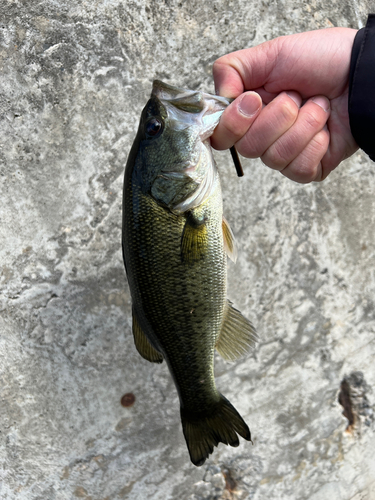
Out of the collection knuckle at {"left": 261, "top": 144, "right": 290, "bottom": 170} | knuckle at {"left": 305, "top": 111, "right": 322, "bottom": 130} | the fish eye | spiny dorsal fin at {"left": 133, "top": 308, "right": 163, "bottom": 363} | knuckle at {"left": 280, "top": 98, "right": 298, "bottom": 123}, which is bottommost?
spiny dorsal fin at {"left": 133, "top": 308, "right": 163, "bottom": 363}

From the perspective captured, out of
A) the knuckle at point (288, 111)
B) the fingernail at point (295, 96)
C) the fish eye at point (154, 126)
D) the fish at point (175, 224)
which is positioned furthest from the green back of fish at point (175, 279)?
the fingernail at point (295, 96)

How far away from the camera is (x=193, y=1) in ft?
5.12

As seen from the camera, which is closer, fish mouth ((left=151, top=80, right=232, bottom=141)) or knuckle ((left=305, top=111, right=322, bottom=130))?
fish mouth ((left=151, top=80, right=232, bottom=141))

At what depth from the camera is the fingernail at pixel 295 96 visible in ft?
3.99

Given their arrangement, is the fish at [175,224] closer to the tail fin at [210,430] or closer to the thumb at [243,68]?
the thumb at [243,68]

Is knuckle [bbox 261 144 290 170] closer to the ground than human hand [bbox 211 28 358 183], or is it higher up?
closer to the ground

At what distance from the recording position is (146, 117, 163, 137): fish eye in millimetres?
1064

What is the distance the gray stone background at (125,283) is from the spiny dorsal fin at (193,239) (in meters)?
0.56

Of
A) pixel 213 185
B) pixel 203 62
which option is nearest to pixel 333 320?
pixel 213 185

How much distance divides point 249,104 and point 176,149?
22 centimetres

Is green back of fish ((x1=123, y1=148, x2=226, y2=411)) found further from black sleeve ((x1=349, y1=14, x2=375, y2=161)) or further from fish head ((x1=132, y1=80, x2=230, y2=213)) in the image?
black sleeve ((x1=349, y1=14, x2=375, y2=161))

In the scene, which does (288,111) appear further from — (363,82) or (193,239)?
(193,239)

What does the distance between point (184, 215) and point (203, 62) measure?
836 mm

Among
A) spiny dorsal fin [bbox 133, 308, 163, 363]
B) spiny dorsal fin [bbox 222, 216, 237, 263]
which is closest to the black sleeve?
spiny dorsal fin [bbox 222, 216, 237, 263]
